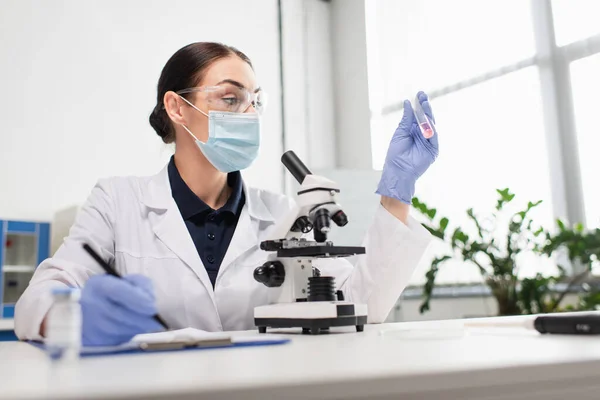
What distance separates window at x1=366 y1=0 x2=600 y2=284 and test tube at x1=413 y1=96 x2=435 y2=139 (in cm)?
180

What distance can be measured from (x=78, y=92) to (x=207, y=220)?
1959 mm

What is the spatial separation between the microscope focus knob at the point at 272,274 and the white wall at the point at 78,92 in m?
2.21

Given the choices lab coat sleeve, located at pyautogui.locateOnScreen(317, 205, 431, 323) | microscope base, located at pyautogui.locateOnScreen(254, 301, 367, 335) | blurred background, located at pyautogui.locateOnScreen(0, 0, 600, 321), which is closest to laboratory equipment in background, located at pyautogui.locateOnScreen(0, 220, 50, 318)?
blurred background, located at pyautogui.locateOnScreen(0, 0, 600, 321)

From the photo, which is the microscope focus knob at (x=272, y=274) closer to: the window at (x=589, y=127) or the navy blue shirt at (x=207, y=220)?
the navy blue shirt at (x=207, y=220)

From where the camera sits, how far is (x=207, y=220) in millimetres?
1414

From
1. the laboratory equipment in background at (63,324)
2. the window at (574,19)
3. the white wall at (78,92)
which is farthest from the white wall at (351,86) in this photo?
the laboratory equipment in background at (63,324)

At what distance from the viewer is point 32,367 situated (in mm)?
481

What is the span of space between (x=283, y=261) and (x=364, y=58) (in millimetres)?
3264

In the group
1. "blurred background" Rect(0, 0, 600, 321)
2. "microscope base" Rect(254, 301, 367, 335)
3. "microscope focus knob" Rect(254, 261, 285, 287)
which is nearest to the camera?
"microscope base" Rect(254, 301, 367, 335)

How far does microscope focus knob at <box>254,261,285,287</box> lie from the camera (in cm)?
90

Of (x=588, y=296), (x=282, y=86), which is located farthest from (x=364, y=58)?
(x=588, y=296)

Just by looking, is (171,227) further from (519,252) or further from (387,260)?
(519,252)

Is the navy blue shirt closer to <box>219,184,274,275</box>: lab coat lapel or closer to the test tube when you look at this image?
<box>219,184,274,275</box>: lab coat lapel

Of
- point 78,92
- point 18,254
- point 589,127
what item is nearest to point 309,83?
point 78,92
